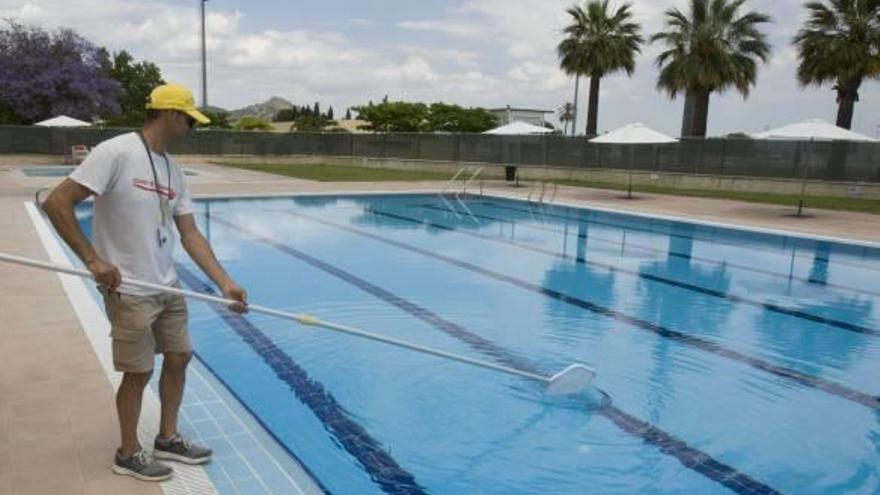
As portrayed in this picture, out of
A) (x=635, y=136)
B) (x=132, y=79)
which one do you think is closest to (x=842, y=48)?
(x=635, y=136)

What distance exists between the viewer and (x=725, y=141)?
2095 centimetres

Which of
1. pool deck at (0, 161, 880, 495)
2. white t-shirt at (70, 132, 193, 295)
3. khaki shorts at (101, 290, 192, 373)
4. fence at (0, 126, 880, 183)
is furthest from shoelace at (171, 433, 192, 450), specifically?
fence at (0, 126, 880, 183)

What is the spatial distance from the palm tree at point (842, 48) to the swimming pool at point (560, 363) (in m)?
11.8

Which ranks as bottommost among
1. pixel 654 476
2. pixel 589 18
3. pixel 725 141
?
pixel 654 476

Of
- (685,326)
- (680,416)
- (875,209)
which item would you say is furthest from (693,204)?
(680,416)

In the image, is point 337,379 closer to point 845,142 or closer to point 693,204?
point 693,204

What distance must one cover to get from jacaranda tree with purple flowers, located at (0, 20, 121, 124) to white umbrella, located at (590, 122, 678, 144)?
2284 cm

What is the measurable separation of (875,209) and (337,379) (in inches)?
612

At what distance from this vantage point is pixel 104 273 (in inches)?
102

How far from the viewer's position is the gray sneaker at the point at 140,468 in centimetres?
302

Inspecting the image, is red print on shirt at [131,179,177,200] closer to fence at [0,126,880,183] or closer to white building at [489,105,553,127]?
fence at [0,126,880,183]

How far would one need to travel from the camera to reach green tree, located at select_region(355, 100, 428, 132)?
2181 inches

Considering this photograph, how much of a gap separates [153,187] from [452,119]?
56757 millimetres

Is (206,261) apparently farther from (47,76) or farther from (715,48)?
(47,76)
